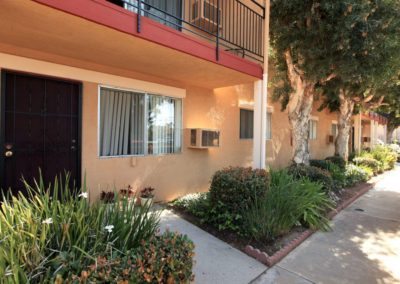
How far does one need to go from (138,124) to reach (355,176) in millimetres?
8058

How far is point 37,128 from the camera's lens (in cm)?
456

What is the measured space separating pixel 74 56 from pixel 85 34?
4.00ft

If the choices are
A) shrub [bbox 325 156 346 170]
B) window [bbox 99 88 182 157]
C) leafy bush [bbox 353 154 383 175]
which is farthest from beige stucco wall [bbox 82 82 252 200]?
leafy bush [bbox 353 154 383 175]

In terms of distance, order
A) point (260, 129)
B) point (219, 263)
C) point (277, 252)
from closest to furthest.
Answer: point (219, 263), point (277, 252), point (260, 129)

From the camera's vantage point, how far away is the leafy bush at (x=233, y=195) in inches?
175

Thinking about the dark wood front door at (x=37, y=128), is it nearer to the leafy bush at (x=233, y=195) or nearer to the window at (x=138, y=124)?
the window at (x=138, y=124)

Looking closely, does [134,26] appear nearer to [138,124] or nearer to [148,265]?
[138,124]

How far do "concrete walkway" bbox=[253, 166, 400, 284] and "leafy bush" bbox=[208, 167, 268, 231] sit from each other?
40.2 inches

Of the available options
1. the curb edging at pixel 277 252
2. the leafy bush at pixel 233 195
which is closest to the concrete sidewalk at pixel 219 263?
the curb edging at pixel 277 252

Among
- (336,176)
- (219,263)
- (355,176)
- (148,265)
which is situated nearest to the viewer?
(148,265)

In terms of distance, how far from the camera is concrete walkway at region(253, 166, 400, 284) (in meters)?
3.42

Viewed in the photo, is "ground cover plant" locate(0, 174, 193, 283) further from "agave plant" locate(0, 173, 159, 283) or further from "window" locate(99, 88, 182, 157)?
"window" locate(99, 88, 182, 157)

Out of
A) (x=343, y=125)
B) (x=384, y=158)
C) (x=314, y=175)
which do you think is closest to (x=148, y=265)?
(x=314, y=175)

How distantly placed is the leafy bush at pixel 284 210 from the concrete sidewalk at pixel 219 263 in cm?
53
